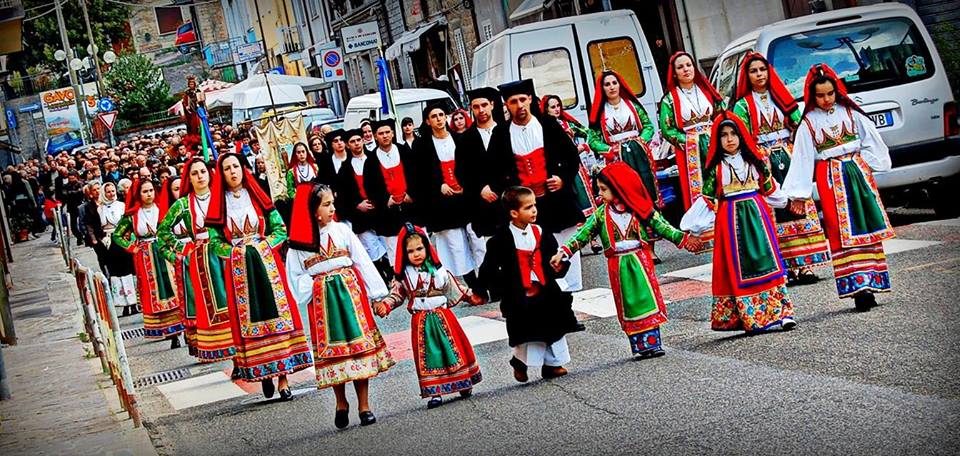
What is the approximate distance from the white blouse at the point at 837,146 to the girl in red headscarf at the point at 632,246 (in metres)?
1.28

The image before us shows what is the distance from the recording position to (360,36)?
29078 mm

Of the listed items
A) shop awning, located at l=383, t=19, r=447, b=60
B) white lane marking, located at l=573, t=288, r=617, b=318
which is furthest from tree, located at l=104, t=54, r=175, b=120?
white lane marking, located at l=573, t=288, r=617, b=318

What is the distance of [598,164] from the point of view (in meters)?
16.4

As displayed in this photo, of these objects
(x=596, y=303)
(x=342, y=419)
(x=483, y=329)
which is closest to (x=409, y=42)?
(x=596, y=303)

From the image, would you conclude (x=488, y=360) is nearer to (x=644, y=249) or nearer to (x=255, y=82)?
(x=644, y=249)

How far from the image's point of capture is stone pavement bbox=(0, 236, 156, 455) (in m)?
8.99

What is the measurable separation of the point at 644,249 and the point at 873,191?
1.65 meters

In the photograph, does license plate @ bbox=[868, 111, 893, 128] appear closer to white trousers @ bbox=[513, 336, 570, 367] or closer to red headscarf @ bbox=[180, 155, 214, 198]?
white trousers @ bbox=[513, 336, 570, 367]

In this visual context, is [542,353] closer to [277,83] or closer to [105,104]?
[277,83]

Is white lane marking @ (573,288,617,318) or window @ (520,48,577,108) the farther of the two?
window @ (520,48,577,108)

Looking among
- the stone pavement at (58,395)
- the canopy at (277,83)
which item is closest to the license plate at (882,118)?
the stone pavement at (58,395)

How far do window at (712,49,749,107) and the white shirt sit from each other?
3.63 metres

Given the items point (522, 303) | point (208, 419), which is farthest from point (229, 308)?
point (522, 303)

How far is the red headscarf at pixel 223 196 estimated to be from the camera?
33.4 ft
